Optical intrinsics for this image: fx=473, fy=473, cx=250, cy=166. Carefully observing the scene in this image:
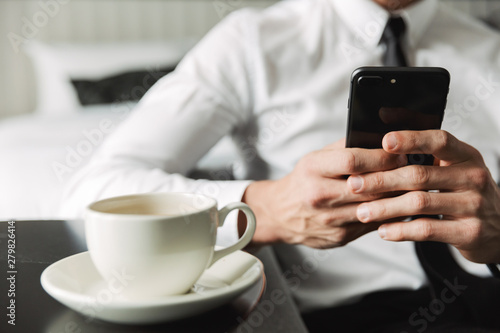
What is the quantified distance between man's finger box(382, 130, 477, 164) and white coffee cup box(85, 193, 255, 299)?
197 millimetres

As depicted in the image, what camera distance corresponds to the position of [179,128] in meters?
0.77

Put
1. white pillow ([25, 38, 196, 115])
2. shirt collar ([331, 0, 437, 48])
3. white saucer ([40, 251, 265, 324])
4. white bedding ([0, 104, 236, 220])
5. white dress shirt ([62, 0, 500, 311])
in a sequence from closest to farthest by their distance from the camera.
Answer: white saucer ([40, 251, 265, 324]) → white dress shirt ([62, 0, 500, 311]) → shirt collar ([331, 0, 437, 48]) → white bedding ([0, 104, 236, 220]) → white pillow ([25, 38, 196, 115])

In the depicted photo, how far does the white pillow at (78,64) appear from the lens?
2.13m

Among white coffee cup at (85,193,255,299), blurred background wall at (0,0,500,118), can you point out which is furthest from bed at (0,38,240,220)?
white coffee cup at (85,193,255,299)

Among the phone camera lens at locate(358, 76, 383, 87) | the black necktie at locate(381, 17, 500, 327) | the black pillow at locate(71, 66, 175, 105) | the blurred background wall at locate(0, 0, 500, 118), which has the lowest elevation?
the black pillow at locate(71, 66, 175, 105)

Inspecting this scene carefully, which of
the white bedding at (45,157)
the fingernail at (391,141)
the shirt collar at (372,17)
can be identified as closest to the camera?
the fingernail at (391,141)

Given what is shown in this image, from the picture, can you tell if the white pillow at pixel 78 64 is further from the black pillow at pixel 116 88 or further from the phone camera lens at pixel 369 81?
the phone camera lens at pixel 369 81

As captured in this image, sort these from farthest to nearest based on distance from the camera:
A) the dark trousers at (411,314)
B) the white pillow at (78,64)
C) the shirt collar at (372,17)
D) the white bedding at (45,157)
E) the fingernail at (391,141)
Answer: the white pillow at (78,64)
the white bedding at (45,157)
the shirt collar at (372,17)
the dark trousers at (411,314)
the fingernail at (391,141)

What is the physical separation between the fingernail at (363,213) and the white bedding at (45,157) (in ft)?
1.61

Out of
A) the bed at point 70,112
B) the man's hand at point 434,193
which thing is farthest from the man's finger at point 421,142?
the bed at point 70,112

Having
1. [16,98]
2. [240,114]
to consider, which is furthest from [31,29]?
[240,114]

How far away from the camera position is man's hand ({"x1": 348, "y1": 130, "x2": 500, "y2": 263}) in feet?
1.51

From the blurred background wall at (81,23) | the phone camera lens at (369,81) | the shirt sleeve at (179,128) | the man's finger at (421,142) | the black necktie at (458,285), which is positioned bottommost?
the blurred background wall at (81,23)

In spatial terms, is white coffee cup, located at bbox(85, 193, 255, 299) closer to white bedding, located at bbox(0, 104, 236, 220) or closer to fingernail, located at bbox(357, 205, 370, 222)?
fingernail, located at bbox(357, 205, 370, 222)
